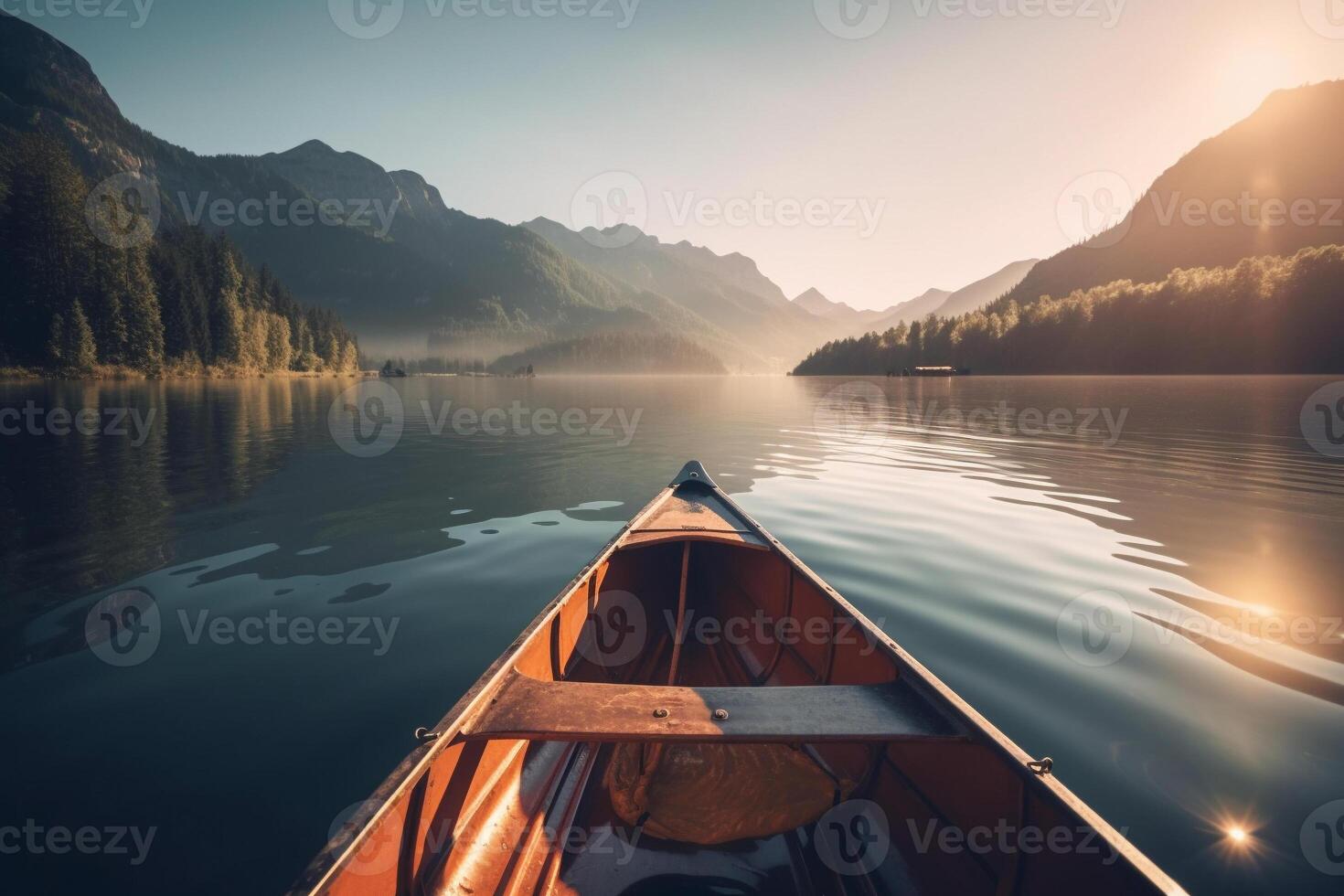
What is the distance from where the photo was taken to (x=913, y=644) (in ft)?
22.4

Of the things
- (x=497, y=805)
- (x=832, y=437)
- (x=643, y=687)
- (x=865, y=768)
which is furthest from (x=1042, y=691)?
(x=832, y=437)

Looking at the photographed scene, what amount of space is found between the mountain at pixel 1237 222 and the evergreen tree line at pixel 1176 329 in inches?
2789

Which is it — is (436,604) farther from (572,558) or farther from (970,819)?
(970,819)

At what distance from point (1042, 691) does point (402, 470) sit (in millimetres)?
18318

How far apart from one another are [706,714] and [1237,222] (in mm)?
268970

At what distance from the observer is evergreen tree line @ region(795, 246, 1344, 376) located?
85.8 metres

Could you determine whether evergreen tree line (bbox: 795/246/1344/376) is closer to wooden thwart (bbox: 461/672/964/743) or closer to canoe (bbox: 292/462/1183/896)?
canoe (bbox: 292/462/1183/896)

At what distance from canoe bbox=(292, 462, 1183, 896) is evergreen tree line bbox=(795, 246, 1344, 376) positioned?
131 metres

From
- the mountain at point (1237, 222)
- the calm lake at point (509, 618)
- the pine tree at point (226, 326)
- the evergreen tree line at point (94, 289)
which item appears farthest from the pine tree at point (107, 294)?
the mountain at point (1237, 222)

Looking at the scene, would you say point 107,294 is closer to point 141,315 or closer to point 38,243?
point 141,315

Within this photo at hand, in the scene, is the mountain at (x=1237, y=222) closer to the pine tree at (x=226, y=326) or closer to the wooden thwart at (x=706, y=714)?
the pine tree at (x=226, y=326)

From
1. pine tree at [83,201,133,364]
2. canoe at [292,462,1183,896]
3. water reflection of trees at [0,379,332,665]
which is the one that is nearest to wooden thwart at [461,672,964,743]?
canoe at [292,462,1183,896]

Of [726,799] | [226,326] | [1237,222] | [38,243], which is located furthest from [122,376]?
[1237,222]

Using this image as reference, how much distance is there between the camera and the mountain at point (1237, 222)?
16088 cm
